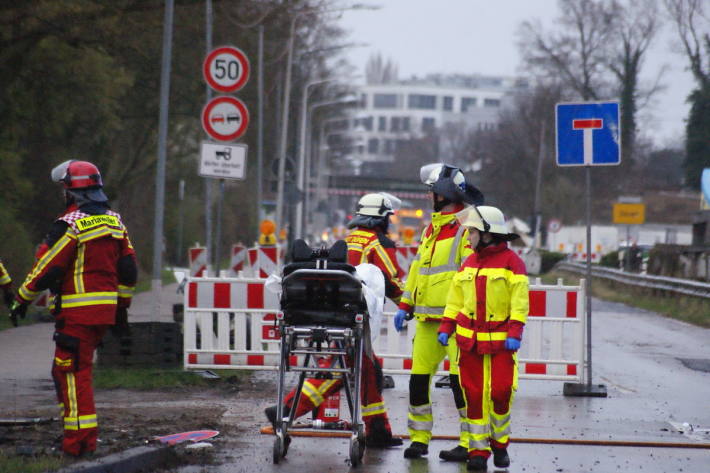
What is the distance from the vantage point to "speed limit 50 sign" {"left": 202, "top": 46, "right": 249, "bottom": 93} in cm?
1647

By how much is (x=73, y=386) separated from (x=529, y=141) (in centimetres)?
7066

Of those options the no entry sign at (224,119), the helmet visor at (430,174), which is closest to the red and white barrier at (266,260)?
the no entry sign at (224,119)

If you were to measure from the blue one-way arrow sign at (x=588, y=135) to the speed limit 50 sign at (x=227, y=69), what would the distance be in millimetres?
4729

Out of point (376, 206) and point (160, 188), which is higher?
point (160, 188)

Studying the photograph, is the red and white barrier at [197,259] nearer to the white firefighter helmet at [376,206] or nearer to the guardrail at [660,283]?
the guardrail at [660,283]

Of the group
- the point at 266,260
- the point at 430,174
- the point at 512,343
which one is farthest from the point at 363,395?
the point at 266,260

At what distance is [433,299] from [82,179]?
2425mm

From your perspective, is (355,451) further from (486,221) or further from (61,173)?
(61,173)

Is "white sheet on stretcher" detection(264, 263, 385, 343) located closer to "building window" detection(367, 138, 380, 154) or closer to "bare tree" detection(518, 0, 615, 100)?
"bare tree" detection(518, 0, 615, 100)

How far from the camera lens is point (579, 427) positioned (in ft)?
34.4

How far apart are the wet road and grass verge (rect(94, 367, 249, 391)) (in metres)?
1.27

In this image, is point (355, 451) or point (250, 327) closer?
point (355, 451)

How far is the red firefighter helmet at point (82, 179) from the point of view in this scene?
8.27 metres

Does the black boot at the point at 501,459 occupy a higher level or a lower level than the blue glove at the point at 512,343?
lower
